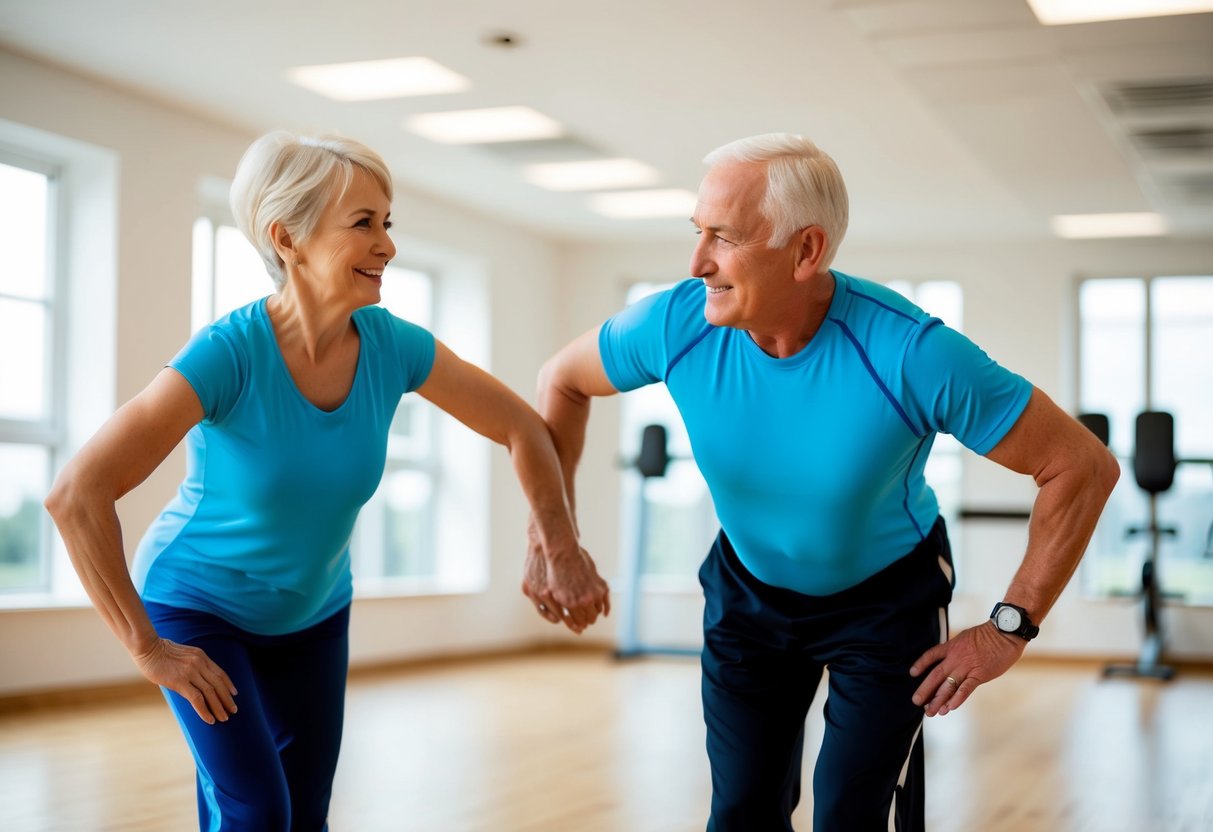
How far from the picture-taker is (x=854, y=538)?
188 cm

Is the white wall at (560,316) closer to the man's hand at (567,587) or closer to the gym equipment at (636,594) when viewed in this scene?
the gym equipment at (636,594)

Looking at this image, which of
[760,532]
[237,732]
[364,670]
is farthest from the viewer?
[364,670]

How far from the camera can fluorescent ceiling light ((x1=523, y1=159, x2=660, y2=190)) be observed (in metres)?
6.97

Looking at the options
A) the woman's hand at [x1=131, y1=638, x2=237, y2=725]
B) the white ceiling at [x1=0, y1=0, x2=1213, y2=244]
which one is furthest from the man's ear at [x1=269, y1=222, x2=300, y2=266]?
the white ceiling at [x1=0, y1=0, x2=1213, y2=244]

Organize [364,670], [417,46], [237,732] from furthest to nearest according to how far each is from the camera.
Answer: [364,670]
[417,46]
[237,732]

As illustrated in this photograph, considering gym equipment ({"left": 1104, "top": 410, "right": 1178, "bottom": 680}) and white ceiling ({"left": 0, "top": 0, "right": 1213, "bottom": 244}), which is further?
gym equipment ({"left": 1104, "top": 410, "right": 1178, "bottom": 680})

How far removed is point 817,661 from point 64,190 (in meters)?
4.84

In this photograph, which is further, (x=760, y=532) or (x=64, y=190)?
(x=64, y=190)

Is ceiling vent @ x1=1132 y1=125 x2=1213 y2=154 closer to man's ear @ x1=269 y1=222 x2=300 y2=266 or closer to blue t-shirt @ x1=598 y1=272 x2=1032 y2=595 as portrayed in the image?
blue t-shirt @ x1=598 y1=272 x2=1032 y2=595

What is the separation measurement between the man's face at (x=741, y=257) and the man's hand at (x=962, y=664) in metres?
0.51

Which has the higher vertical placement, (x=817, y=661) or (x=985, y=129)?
(x=985, y=129)

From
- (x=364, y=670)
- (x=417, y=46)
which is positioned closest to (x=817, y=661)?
(x=417, y=46)

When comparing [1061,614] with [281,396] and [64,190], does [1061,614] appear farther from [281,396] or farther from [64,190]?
[281,396]

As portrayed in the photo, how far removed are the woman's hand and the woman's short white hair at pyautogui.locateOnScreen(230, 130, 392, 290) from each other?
1.90ft
